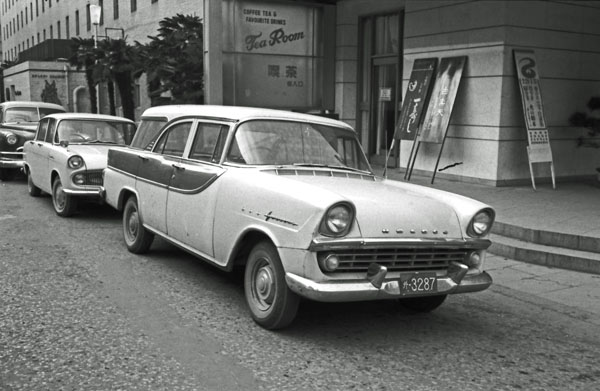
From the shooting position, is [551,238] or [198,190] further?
[551,238]

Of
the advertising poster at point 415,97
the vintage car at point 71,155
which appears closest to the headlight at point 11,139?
the vintage car at point 71,155

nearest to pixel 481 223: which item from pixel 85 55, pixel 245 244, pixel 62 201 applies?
pixel 245 244

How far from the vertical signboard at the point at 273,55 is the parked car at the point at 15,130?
436 centimetres

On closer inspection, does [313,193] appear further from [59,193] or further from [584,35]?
[584,35]

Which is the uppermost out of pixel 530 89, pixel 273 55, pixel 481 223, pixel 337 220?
pixel 273 55

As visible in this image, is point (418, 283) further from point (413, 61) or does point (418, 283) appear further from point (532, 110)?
point (413, 61)

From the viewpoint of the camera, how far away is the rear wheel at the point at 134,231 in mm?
6914

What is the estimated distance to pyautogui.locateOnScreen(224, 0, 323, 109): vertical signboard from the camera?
13.9 m

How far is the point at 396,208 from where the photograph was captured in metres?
4.57

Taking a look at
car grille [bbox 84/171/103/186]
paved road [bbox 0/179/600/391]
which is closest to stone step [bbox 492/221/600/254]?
paved road [bbox 0/179/600/391]

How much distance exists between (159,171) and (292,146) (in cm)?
155

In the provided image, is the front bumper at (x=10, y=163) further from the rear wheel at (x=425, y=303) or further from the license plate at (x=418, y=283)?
the license plate at (x=418, y=283)

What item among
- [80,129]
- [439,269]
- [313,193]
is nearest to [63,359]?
[313,193]

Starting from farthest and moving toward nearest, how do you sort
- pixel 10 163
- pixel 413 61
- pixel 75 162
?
pixel 10 163, pixel 413 61, pixel 75 162
